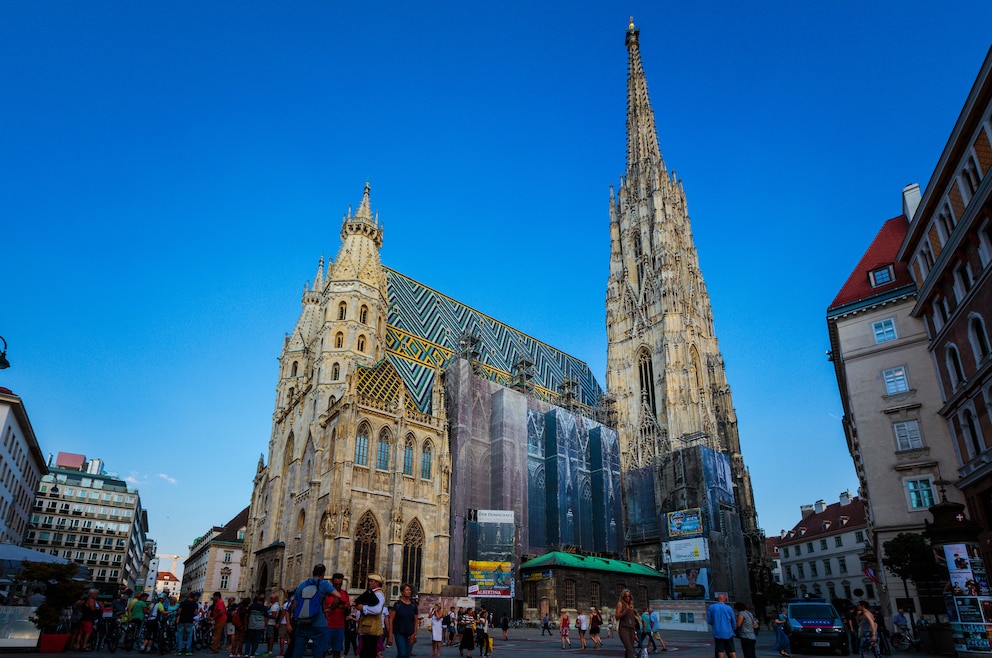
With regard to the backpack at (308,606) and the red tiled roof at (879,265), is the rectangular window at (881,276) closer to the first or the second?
the red tiled roof at (879,265)

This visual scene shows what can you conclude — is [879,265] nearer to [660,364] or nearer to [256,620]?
[660,364]

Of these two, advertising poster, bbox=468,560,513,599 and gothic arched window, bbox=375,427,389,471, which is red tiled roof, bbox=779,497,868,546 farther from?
gothic arched window, bbox=375,427,389,471

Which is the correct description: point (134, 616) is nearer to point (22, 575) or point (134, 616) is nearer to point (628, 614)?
point (22, 575)

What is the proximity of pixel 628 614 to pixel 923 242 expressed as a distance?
19628 mm

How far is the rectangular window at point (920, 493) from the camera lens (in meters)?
23.4

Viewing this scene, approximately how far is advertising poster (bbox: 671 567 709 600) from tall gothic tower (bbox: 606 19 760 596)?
2.57m

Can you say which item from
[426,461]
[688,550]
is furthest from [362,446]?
[688,550]

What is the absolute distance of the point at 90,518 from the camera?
2805 inches

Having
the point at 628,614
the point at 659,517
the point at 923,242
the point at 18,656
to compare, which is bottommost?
the point at 18,656

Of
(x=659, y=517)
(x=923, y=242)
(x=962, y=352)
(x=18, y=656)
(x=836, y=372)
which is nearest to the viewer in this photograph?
(x=18, y=656)

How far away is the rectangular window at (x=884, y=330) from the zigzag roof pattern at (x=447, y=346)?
25.1m

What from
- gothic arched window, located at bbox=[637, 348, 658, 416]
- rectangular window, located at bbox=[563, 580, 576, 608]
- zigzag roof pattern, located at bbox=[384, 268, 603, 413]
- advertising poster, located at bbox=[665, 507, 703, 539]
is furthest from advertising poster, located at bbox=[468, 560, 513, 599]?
gothic arched window, located at bbox=[637, 348, 658, 416]

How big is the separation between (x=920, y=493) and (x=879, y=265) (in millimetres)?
10284

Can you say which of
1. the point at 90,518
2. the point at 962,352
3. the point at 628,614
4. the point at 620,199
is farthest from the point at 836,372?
the point at 90,518
